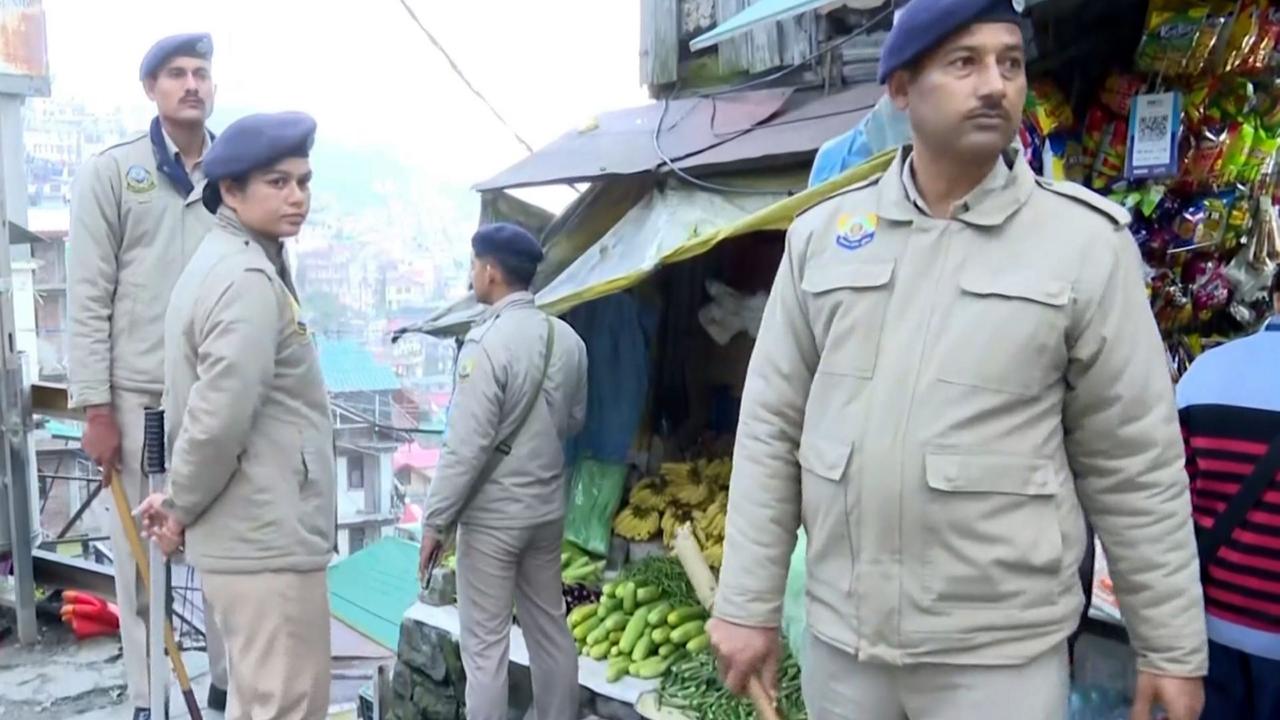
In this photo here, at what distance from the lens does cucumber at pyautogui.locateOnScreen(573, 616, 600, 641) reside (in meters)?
5.26

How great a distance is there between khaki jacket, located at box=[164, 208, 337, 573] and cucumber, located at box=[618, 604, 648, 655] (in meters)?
2.17

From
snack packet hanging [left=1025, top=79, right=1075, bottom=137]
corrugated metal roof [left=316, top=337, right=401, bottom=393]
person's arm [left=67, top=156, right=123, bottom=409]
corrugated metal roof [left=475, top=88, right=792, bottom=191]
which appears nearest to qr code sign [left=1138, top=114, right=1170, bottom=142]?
snack packet hanging [left=1025, top=79, right=1075, bottom=137]

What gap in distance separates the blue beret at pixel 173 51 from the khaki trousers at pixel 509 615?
2024 millimetres

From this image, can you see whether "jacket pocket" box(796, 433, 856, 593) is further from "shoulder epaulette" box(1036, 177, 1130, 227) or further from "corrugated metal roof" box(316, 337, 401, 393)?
"corrugated metal roof" box(316, 337, 401, 393)

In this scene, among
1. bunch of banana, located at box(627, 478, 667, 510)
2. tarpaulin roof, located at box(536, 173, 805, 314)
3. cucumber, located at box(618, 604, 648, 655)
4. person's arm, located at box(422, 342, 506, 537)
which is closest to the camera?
person's arm, located at box(422, 342, 506, 537)

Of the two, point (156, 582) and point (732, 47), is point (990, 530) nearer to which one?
point (156, 582)

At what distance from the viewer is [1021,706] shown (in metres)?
1.91

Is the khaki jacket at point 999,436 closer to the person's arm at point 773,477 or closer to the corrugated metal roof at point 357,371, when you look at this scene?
the person's arm at point 773,477

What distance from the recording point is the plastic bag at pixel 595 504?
19.7 feet

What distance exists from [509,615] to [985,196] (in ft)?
9.70

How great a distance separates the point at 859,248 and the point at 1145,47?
2.19 meters

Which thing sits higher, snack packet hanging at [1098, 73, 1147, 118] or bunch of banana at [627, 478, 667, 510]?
snack packet hanging at [1098, 73, 1147, 118]

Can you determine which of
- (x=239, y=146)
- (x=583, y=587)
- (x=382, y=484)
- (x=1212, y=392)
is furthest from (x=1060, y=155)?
(x=382, y=484)

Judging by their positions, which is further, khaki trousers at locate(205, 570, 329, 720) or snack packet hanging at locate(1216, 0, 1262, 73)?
snack packet hanging at locate(1216, 0, 1262, 73)
